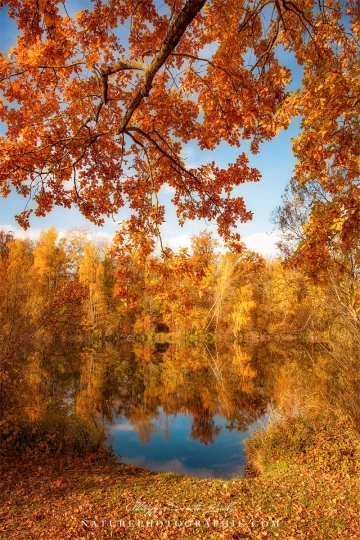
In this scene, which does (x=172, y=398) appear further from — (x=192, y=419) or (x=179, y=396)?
Answer: (x=192, y=419)

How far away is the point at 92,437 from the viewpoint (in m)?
10.5

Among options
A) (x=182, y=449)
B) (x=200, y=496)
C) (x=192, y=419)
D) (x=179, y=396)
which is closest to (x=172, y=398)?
(x=179, y=396)

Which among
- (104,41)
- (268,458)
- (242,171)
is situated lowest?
(268,458)

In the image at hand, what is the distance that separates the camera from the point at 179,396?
698 inches

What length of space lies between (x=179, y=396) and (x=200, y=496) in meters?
11.1

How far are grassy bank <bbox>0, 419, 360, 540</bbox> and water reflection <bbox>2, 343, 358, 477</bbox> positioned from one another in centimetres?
121

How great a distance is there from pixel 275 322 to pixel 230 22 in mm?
36190

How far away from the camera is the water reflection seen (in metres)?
10.5

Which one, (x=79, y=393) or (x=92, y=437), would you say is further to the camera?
(x=79, y=393)

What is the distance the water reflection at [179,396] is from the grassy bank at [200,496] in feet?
3.98

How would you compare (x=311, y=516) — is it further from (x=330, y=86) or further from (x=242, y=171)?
(x=330, y=86)

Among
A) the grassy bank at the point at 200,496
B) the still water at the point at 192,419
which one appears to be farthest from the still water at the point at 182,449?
the grassy bank at the point at 200,496

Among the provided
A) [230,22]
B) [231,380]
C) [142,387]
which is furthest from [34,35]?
[231,380]

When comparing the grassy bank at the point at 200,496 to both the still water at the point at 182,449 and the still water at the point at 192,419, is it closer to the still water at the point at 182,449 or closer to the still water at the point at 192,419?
the still water at the point at 182,449
